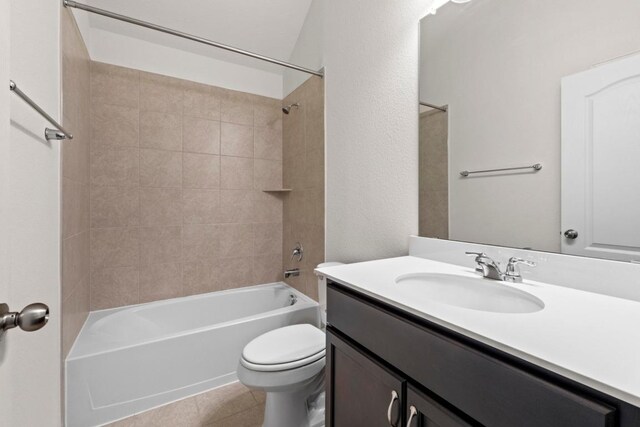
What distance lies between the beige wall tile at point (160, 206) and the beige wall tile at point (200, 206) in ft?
0.16

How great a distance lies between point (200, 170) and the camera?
221 centimetres

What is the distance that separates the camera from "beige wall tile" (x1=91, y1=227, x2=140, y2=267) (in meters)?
1.87

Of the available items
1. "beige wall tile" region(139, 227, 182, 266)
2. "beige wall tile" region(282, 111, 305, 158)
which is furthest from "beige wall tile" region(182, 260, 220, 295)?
"beige wall tile" region(282, 111, 305, 158)

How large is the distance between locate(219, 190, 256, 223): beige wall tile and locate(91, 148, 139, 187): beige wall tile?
0.64 metres

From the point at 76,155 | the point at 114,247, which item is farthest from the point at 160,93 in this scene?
the point at 114,247

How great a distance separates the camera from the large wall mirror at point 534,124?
0.73 m

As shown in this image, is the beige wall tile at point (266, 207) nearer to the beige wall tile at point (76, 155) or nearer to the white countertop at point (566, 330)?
the beige wall tile at point (76, 155)

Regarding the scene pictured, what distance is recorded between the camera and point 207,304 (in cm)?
217

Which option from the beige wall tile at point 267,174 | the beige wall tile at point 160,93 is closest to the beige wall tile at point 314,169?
the beige wall tile at point 267,174

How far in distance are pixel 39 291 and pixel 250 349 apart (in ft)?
2.70

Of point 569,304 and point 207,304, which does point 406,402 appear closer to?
point 569,304

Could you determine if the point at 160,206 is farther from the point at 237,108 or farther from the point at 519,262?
the point at 519,262

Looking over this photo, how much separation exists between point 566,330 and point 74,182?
2.08 m

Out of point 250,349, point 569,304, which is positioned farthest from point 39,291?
point 569,304
